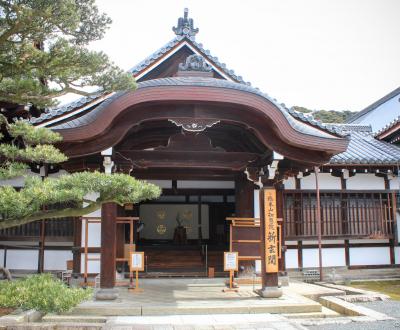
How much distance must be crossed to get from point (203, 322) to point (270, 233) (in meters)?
2.74

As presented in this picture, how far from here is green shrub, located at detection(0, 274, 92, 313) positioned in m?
5.11

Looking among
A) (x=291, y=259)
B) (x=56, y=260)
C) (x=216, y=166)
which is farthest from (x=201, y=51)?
(x=56, y=260)

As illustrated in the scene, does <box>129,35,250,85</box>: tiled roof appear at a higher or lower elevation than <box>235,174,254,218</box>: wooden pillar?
higher

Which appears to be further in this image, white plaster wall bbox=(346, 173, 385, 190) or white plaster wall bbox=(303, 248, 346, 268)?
white plaster wall bbox=(346, 173, 385, 190)

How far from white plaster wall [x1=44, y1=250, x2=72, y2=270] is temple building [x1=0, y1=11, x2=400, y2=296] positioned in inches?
1.1

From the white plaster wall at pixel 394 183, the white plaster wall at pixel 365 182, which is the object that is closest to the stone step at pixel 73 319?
the white plaster wall at pixel 365 182

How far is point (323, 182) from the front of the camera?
44.0 ft

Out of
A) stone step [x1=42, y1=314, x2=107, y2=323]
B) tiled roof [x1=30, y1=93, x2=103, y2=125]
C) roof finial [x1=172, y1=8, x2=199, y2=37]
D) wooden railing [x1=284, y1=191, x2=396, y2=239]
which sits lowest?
stone step [x1=42, y1=314, x2=107, y2=323]

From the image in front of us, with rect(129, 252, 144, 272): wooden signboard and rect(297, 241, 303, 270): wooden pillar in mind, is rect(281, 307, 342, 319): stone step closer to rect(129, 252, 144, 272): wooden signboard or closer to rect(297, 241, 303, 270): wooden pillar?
rect(129, 252, 144, 272): wooden signboard

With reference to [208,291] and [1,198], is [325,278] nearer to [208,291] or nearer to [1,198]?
[208,291]

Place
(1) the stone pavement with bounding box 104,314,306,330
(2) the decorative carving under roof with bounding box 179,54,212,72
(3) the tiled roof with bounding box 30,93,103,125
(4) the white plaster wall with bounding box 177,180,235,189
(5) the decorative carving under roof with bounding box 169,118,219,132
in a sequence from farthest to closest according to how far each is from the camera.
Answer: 1. (4) the white plaster wall with bounding box 177,180,235,189
2. (3) the tiled roof with bounding box 30,93,103,125
3. (2) the decorative carving under roof with bounding box 179,54,212,72
4. (5) the decorative carving under roof with bounding box 169,118,219,132
5. (1) the stone pavement with bounding box 104,314,306,330

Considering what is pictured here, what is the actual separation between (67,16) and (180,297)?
6.31 meters

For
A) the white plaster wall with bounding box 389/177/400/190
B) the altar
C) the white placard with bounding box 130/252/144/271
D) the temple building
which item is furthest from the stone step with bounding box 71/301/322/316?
the altar

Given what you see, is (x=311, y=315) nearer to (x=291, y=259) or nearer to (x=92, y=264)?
(x=291, y=259)
